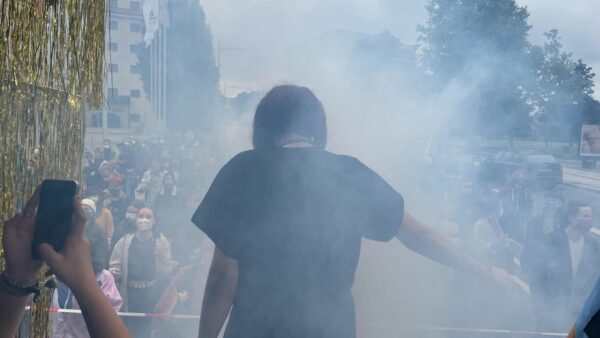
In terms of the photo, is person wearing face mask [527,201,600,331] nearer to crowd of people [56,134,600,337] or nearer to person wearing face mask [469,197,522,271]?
crowd of people [56,134,600,337]

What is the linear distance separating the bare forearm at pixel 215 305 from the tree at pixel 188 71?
2169 cm

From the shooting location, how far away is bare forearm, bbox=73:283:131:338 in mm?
872

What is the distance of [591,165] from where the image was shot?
17469 millimetres

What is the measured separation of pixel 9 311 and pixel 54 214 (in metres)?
0.19

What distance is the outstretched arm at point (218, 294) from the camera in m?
1.62

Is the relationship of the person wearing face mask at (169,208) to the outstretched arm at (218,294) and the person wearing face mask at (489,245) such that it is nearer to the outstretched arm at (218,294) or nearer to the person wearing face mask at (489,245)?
the person wearing face mask at (489,245)

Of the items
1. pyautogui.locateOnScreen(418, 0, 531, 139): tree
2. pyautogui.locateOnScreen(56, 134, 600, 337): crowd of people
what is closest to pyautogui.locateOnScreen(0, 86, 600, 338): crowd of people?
pyautogui.locateOnScreen(56, 134, 600, 337): crowd of people

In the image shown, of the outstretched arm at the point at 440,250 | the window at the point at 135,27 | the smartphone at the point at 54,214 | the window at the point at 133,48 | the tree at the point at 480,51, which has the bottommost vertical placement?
the outstretched arm at the point at 440,250

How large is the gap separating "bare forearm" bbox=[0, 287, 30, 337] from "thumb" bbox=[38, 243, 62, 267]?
141mm

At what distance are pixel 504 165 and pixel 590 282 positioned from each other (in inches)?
217

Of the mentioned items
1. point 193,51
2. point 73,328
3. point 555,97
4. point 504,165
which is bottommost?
point 73,328

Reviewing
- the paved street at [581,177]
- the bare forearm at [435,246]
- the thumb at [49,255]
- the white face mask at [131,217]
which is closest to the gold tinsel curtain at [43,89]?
the thumb at [49,255]

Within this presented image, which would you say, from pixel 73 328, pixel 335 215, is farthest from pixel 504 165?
pixel 335 215

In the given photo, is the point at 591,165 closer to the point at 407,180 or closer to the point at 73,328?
the point at 407,180
